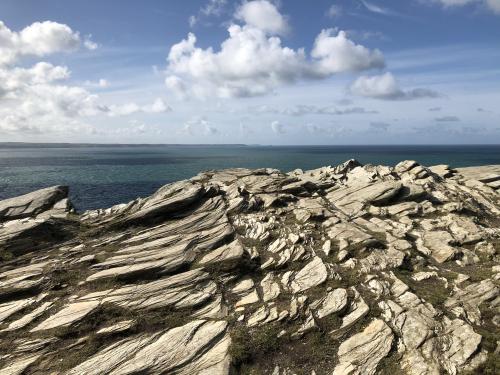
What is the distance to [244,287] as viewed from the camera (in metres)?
26.5

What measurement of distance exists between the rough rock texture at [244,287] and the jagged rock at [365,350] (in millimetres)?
79

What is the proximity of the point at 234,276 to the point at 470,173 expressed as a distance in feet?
182

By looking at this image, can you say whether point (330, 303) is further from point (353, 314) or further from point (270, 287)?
point (270, 287)

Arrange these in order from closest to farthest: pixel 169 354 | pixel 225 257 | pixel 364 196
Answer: pixel 169 354 → pixel 225 257 → pixel 364 196

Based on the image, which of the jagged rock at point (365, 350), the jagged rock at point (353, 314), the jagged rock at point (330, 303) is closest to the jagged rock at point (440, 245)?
the jagged rock at point (353, 314)

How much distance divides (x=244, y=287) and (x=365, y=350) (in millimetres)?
9568

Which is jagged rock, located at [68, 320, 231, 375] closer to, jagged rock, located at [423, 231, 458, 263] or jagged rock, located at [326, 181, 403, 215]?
jagged rock, located at [423, 231, 458, 263]

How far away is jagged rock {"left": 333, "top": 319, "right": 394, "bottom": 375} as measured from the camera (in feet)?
66.2

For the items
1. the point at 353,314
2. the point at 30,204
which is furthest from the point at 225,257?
the point at 30,204

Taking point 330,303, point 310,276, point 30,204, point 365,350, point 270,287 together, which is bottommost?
point 365,350

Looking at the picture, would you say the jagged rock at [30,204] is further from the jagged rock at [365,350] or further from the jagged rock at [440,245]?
the jagged rock at [440,245]

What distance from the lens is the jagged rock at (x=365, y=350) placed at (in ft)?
66.2

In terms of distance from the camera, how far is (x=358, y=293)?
25828 millimetres

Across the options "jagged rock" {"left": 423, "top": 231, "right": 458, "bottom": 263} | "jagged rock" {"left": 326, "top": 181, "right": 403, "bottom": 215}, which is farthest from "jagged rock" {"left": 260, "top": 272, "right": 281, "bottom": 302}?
"jagged rock" {"left": 326, "top": 181, "right": 403, "bottom": 215}
